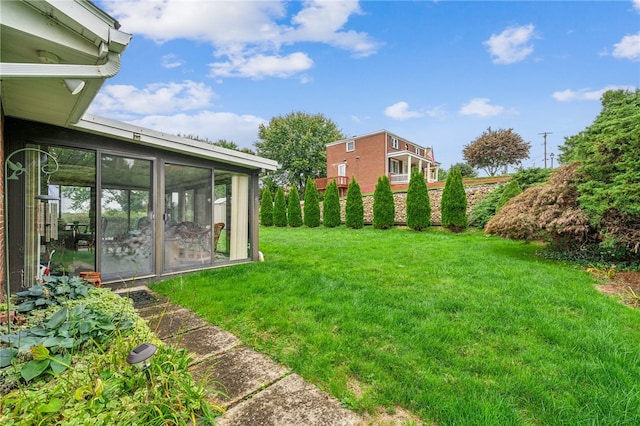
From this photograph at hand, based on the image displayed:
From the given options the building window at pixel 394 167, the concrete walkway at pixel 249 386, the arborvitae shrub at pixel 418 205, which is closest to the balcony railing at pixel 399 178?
the building window at pixel 394 167

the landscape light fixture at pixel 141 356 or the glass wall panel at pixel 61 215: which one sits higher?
the glass wall panel at pixel 61 215

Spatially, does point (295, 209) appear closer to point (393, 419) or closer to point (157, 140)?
point (157, 140)

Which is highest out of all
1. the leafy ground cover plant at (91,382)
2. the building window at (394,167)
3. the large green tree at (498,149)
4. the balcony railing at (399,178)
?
the large green tree at (498,149)

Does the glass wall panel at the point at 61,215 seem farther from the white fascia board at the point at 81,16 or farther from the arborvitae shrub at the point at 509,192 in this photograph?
the arborvitae shrub at the point at 509,192

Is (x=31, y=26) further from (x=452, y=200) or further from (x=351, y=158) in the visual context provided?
(x=351, y=158)

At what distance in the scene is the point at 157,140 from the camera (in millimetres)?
4723

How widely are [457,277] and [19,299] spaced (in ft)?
18.7

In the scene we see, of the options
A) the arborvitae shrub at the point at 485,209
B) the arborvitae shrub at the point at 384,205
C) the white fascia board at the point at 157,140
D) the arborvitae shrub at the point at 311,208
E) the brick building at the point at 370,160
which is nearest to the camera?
the white fascia board at the point at 157,140

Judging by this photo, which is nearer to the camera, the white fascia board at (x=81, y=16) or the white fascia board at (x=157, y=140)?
→ the white fascia board at (x=81, y=16)

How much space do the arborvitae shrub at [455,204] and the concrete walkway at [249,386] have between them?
35.5 ft

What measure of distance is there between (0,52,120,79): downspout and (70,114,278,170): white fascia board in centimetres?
230

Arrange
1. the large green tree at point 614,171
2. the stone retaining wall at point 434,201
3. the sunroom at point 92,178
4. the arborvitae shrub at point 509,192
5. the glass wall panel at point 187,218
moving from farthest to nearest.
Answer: the stone retaining wall at point 434,201 → the arborvitae shrub at point 509,192 → the glass wall panel at point 187,218 → the large green tree at point 614,171 → the sunroom at point 92,178

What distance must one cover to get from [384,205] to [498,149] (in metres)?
18.8

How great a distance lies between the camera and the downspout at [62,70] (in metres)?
1.79
